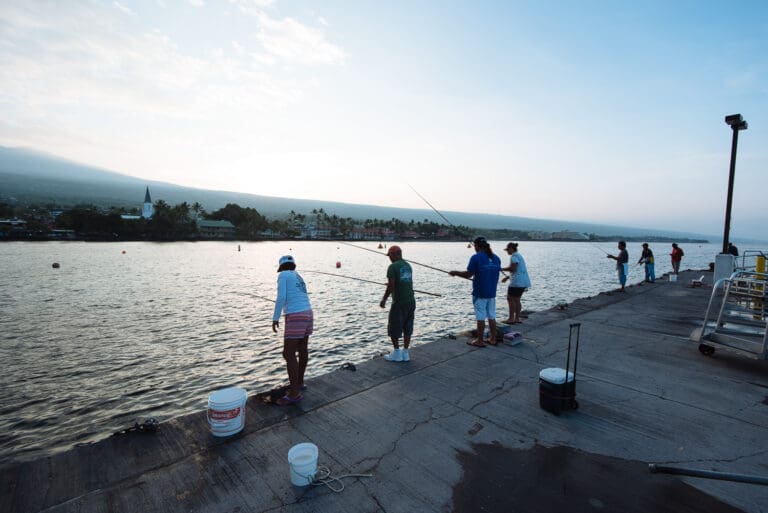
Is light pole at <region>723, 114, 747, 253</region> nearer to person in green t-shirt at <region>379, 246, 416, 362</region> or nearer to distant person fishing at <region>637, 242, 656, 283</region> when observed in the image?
distant person fishing at <region>637, 242, 656, 283</region>

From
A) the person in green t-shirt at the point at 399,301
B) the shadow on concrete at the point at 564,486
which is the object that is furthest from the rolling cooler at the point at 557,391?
the person in green t-shirt at the point at 399,301

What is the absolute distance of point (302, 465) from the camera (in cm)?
336

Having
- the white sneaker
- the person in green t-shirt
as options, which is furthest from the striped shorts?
the white sneaker

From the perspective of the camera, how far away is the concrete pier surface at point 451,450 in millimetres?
Answer: 3252

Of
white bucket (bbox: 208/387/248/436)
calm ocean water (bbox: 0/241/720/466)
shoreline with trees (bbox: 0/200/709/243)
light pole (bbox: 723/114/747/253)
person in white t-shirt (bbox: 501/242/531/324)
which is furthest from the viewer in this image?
shoreline with trees (bbox: 0/200/709/243)

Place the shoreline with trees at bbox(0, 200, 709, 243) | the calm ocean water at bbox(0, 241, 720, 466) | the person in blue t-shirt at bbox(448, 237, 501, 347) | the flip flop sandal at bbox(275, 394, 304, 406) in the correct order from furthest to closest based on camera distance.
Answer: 1. the shoreline with trees at bbox(0, 200, 709, 243)
2. the calm ocean water at bbox(0, 241, 720, 466)
3. the person in blue t-shirt at bbox(448, 237, 501, 347)
4. the flip flop sandal at bbox(275, 394, 304, 406)

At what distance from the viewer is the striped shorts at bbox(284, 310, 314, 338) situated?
5.10 m

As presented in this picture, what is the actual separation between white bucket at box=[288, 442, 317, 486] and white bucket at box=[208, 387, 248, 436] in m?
1.08

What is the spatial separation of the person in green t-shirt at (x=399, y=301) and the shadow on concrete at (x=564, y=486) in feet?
9.58

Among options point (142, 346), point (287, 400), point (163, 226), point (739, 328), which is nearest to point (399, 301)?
point (287, 400)

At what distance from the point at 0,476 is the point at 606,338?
10630 millimetres

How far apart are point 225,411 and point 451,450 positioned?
268cm

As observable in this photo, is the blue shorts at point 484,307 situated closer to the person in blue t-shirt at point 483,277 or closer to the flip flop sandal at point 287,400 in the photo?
Answer: the person in blue t-shirt at point 483,277

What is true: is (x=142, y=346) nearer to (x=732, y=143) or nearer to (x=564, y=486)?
(x=564, y=486)
